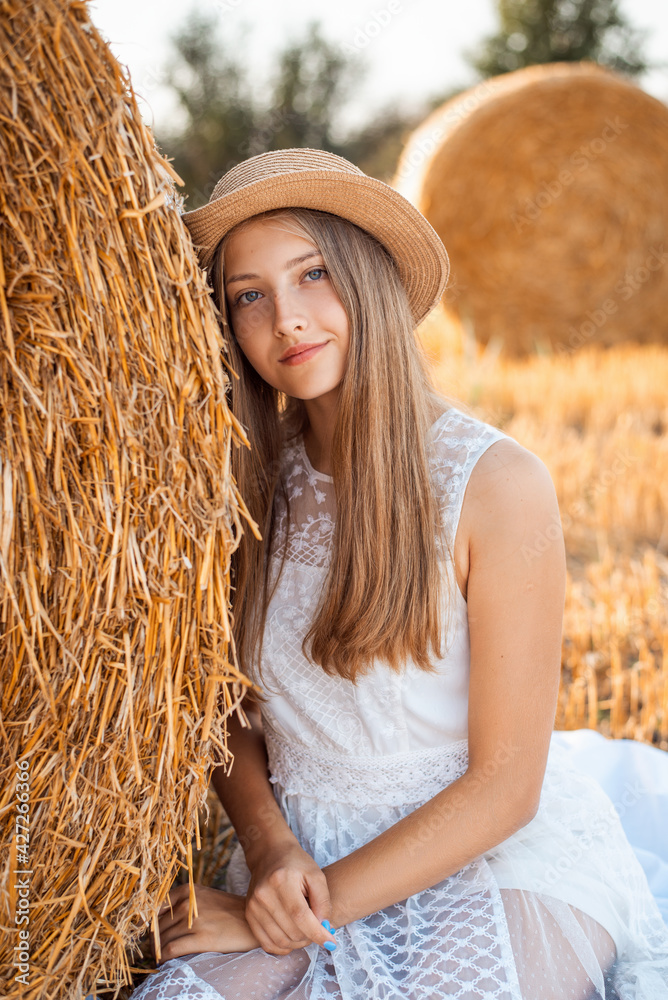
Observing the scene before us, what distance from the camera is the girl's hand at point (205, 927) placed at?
4.13ft

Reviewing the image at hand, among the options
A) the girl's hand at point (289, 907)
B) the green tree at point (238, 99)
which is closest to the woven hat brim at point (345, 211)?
the girl's hand at point (289, 907)

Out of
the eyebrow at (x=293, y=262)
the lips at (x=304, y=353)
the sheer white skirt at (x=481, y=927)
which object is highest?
the eyebrow at (x=293, y=262)

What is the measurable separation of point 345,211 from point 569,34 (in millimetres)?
15880

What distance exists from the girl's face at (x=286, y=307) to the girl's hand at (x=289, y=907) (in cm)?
77

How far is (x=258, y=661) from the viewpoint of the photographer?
1457mm

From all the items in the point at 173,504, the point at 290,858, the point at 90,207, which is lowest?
the point at 290,858

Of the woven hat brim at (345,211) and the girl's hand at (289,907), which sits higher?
the woven hat brim at (345,211)

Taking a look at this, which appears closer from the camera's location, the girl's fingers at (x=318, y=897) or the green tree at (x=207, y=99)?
the girl's fingers at (x=318, y=897)

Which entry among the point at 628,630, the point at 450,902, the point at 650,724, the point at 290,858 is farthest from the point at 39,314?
the point at 628,630

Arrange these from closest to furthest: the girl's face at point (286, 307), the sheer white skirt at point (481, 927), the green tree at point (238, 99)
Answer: the sheer white skirt at point (481, 927)
the girl's face at point (286, 307)
the green tree at point (238, 99)

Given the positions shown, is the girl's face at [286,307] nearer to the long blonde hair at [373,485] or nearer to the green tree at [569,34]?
the long blonde hair at [373,485]

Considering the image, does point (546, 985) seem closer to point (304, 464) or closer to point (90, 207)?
point (304, 464)

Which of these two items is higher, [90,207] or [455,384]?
[455,384]

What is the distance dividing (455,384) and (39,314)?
140 inches
